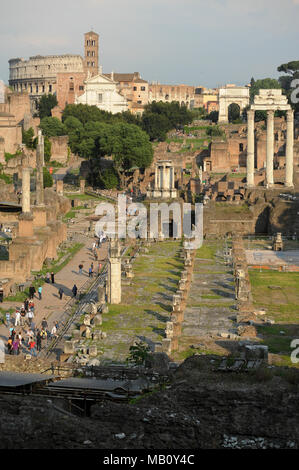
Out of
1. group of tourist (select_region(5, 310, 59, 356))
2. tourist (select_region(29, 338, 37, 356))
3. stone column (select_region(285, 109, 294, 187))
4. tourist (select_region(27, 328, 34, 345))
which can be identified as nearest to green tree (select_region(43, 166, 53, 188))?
stone column (select_region(285, 109, 294, 187))

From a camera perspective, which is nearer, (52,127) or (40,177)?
(40,177)

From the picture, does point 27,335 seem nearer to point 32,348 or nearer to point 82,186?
point 32,348

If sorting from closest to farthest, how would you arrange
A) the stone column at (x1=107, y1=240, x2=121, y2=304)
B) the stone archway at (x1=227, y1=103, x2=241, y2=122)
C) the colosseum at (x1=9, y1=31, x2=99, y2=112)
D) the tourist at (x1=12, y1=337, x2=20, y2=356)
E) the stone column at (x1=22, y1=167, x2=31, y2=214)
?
the tourist at (x1=12, y1=337, x2=20, y2=356) → the stone column at (x1=107, y1=240, x2=121, y2=304) → the stone column at (x1=22, y1=167, x2=31, y2=214) → the stone archway at (x1=227, y1=103, x2=241, y2=122) → the colosseum at (x1=9, y1=31, x2=99, y2=112)

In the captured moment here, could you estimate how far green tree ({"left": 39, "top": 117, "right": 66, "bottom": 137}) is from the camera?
98694 millimetres

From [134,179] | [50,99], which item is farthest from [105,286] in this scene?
[50,99]

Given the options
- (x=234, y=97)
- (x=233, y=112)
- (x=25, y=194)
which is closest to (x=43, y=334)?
(x=25, y=194)

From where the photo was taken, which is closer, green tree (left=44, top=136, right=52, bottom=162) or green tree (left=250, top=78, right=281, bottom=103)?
green tree (left=44, top=136, right=52, bottom=162)

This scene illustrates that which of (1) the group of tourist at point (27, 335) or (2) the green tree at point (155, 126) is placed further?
(2) the green tree at point (155, 126)

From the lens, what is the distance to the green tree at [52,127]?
9869cm

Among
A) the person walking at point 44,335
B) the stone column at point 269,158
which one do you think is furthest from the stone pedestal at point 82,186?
the person walking at point 44,335

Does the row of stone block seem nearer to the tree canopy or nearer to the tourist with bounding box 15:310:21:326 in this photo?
the tourist with bounding box 15:310:21:326

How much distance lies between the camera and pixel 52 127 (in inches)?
3917

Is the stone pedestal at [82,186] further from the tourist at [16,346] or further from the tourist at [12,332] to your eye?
the tourist at [16,346]
